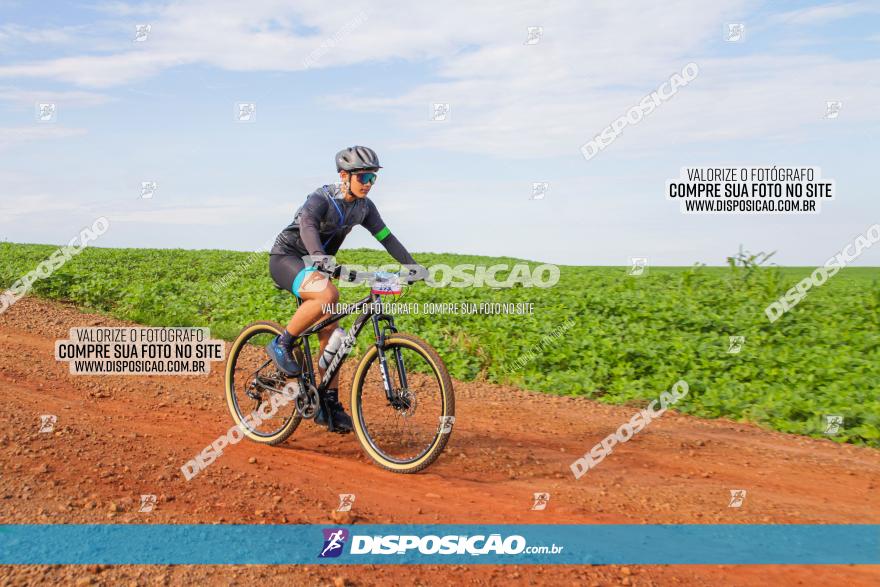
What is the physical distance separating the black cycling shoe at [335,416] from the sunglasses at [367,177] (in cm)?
210

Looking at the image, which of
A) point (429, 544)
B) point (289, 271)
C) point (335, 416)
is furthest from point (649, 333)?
point (429, 544)

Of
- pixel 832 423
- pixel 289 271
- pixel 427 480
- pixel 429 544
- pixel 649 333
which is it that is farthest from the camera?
pixel 649 333

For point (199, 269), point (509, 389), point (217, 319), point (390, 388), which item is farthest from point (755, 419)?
point (199, 269)

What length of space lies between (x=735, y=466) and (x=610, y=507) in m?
2.17

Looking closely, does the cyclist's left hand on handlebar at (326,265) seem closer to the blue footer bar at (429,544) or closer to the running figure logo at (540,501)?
the blue footer bar at (429,544)

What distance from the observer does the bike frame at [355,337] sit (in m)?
5.98

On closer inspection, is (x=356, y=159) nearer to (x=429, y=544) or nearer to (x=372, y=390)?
(x=372, y=390)

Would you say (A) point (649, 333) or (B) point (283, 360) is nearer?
(B) point (283, 360)

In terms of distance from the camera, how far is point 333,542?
4449mm

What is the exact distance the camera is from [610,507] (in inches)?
215

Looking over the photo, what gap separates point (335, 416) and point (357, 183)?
229 centimetres

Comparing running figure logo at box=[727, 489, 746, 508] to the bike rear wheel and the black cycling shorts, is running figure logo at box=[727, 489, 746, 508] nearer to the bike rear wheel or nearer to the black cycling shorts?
the bike rear wheel

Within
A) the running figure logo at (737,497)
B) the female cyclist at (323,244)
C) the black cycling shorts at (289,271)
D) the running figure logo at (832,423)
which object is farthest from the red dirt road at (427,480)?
the black cycling shorts at (289,271)

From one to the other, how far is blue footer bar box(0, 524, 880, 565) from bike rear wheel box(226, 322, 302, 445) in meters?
2.40
